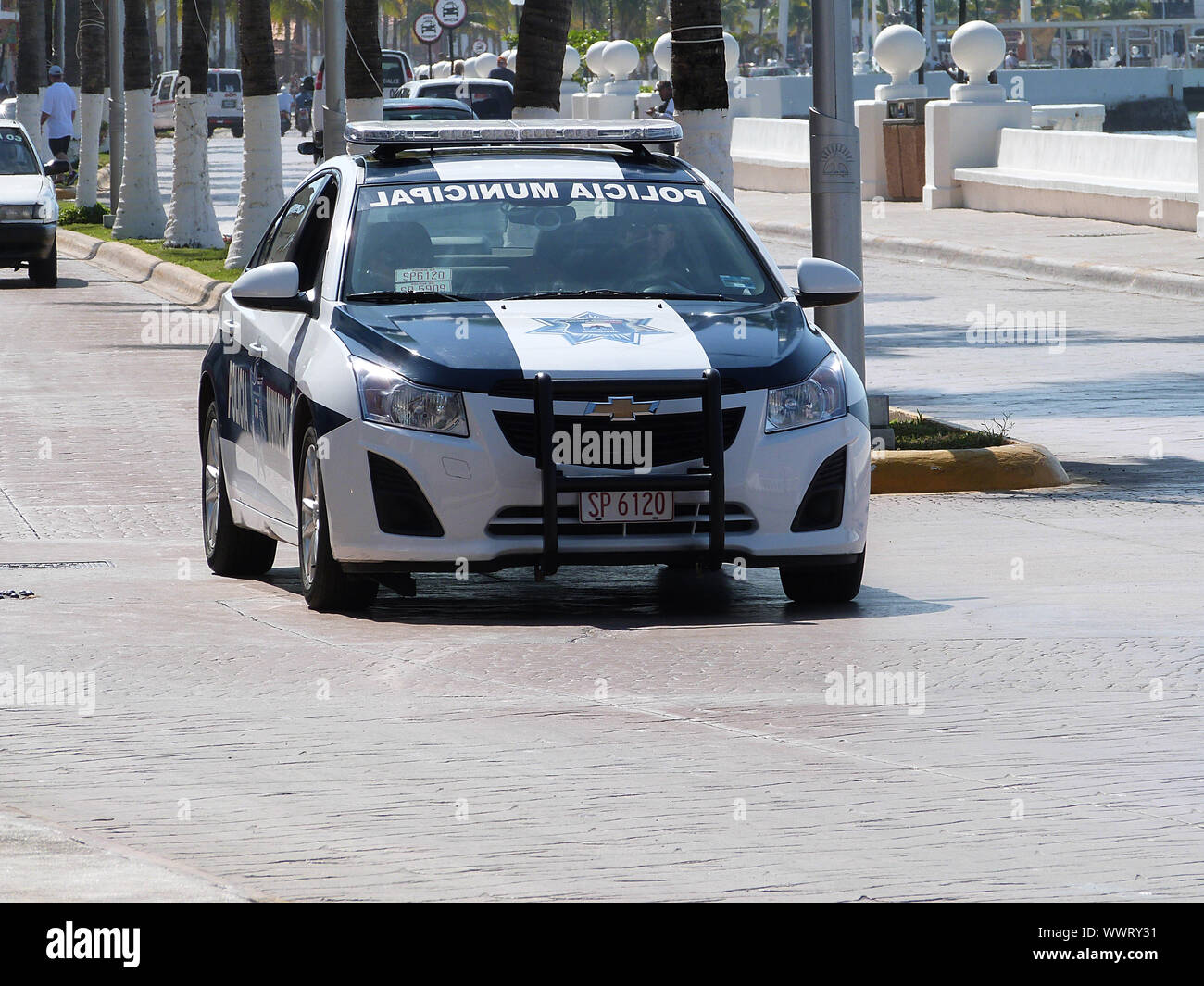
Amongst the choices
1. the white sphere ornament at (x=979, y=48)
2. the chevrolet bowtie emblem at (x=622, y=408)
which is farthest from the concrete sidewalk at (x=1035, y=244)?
the chevrolet bowtie emblem at (x=622, y=408)

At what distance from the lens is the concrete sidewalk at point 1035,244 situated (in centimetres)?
2420

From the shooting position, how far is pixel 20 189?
27078 mm

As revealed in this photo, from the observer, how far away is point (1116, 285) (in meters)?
24.2

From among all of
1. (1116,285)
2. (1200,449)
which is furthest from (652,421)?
(1116,285)

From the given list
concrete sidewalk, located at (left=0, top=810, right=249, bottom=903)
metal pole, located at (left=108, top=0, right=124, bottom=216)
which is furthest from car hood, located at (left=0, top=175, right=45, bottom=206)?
concrete sidewalk, located at (left=0, top=810, right=249, bottom=903)

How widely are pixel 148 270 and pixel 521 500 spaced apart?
69.9 ft

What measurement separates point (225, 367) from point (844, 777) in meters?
4.83

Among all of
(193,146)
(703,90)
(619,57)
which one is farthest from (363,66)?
(619,57)

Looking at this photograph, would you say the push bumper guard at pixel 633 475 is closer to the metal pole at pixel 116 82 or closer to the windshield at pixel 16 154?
the windshield at pixel 16 154

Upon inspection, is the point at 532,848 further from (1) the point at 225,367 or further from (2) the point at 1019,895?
(1) the point at 225,367

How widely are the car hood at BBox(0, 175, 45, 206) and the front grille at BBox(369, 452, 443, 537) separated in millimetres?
19141

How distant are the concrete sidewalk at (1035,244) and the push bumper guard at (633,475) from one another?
1533 centimetres

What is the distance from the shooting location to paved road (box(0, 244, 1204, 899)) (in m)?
5.46
